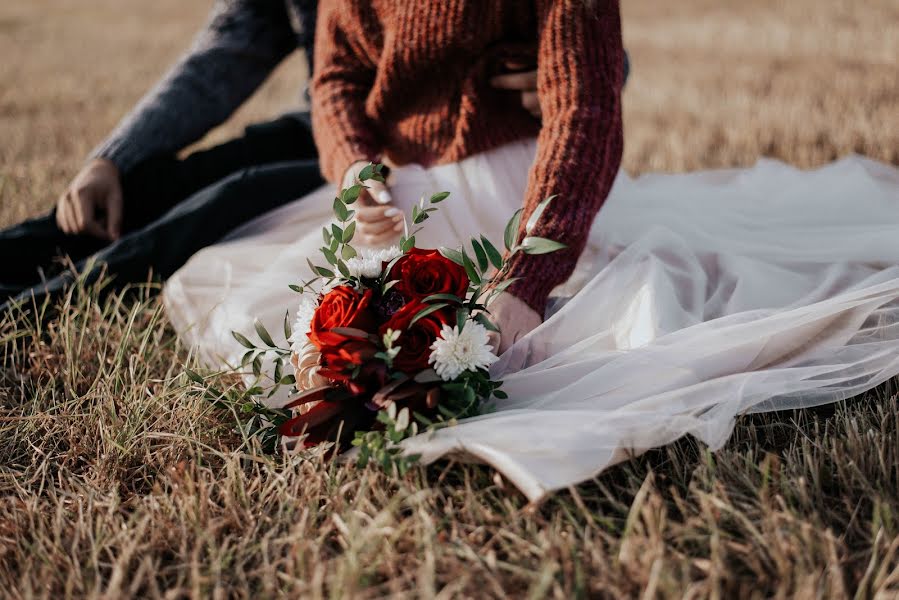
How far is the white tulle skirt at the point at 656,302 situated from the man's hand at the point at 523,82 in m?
0.15

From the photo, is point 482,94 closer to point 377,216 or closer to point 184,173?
point 377,216

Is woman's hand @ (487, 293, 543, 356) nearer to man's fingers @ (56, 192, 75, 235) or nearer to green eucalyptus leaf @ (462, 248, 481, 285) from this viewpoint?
green eucalyptus leaf @ (462, 248, 481, 285)

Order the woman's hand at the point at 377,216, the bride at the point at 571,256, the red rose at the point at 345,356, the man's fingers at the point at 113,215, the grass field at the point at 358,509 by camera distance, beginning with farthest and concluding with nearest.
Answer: the man's fingers at the point at 113,215, the woman's hand at the point at 377,216, the bride at the point at 571,256, the red rose at the point at 345,356, the grass field at the point at 358,509

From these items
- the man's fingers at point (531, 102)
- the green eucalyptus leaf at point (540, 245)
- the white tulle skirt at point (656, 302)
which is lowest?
the white tulle skirt at point (656, 302)

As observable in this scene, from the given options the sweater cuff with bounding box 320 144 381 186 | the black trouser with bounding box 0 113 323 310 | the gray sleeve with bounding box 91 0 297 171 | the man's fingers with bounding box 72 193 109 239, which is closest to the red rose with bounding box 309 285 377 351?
the sweater cuff with bounding box 320 144 381 186

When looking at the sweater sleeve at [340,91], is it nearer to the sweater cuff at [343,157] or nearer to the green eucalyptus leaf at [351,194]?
the sweater cuff at [343,157]

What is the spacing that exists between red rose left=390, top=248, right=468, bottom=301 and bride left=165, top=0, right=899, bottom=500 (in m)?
0.24

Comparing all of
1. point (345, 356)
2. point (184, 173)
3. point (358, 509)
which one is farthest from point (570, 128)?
point (184, 173)

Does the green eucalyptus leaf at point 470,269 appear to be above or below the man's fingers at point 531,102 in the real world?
below

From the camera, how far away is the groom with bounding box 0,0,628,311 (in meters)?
2.20

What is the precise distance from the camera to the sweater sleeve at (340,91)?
1.94 metres

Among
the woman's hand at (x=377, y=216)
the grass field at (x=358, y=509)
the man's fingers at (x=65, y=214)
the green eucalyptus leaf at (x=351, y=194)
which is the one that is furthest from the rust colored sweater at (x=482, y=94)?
the man's fingers at (x=65, y=214)

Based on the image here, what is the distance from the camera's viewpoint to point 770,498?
1312 millimetres

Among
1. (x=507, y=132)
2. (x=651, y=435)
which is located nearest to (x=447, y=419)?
(x=651, y=435)
